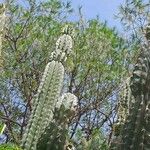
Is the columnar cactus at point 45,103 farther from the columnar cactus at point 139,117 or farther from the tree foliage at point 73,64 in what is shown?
the tree foliage at point 73,64

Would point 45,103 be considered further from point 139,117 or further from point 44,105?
point 139,117

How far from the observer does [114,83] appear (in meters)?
18.7

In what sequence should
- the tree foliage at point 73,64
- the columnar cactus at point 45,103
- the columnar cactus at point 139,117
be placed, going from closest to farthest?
the columnar cactus at point 139,117 < the columnar cactus at point 45,103 < the tree foliage at point 73,64

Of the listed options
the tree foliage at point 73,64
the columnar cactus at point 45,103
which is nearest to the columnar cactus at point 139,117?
the columnar cactus at point 45,103

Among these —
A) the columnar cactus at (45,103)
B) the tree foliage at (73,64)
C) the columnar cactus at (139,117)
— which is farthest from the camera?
the tree foliage at (73,64)

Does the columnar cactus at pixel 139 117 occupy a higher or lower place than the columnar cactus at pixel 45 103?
lower

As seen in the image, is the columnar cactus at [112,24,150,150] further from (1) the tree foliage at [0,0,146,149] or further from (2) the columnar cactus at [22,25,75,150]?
(1) the tree foliage at [0,0,146,149]

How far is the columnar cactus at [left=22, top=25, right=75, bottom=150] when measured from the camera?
856 centimetres

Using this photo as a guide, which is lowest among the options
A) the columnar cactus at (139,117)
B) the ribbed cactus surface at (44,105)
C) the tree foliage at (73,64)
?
the columnar cactus at (139,117)

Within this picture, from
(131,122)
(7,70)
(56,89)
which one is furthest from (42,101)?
(7,70)

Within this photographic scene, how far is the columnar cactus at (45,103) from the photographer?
8.56 metres

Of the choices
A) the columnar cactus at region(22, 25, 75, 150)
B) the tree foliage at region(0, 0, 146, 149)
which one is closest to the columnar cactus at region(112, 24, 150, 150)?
the columnar cactus at region(22, 25, 75, 150)

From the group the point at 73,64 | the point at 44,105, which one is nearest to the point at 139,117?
the point at 44,105

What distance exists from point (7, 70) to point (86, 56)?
2712mm
